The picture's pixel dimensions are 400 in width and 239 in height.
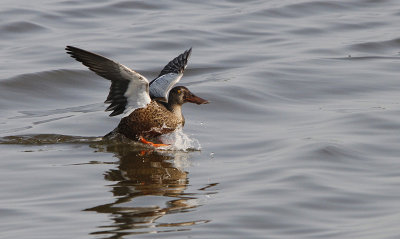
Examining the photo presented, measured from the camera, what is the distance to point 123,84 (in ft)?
28.0

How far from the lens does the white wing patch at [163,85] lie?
954cm

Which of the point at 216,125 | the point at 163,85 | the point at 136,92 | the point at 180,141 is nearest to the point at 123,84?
the point at 136,92

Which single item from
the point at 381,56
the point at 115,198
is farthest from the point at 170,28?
the point at 115,198

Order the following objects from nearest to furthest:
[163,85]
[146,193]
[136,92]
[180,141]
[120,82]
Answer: [146,193] < [120,82] < [136,92] < [180,141] < [163,85]

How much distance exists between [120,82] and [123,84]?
1.5 inches

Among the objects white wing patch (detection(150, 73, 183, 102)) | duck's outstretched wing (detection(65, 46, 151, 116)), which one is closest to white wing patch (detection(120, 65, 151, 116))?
duck's outstretched wing (detection(65, 46, 151, 116))

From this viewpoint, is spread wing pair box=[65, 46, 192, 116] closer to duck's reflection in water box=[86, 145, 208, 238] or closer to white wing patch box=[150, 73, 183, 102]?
white wing patch box=[150, 73, 183, 102]

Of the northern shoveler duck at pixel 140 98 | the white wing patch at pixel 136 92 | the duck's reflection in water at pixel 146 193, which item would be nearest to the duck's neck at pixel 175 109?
the northern shoveler duck at pixel 140 98

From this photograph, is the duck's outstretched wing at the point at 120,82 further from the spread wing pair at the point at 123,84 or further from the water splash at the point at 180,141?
the water splash at the point at 180,141

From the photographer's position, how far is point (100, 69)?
8148 millimetres

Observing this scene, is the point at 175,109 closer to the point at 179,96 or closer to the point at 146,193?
the point at 179,96

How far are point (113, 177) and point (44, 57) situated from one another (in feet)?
20.0

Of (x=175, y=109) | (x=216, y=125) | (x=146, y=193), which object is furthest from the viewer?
(x=216, y=125)

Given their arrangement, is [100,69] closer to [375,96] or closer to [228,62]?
[375,96]
